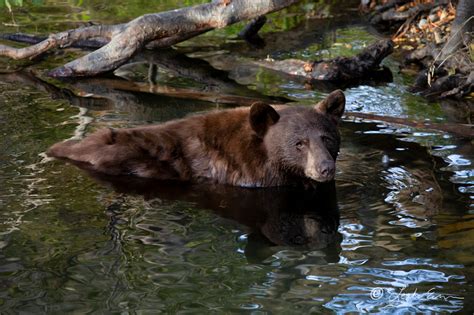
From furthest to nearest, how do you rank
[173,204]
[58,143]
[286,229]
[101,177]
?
[58,143] < [101,177] < [173,204] < [286,229]

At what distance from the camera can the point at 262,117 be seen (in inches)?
343

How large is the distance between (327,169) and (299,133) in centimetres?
57

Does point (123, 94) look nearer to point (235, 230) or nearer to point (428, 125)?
point (428, 125)

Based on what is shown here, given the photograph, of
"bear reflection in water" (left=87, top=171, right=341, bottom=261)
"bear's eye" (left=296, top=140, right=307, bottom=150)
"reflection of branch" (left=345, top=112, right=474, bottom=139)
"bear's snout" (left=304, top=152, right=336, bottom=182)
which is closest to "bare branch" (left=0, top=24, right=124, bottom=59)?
"reflection of branch" (left=345, top=112, right=474, bottom=139)

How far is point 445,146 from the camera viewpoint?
9.83 metres

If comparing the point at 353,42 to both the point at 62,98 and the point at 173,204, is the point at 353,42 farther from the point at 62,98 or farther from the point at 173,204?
the point at 173,204

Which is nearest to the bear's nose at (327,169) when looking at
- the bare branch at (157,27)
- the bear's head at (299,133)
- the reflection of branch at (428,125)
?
the bear's head at (299,133)

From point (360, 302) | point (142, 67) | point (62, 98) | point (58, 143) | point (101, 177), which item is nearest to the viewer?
point (360, 302)

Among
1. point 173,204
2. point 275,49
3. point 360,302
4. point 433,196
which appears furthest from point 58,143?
point 275,49

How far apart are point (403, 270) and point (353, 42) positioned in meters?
10.1

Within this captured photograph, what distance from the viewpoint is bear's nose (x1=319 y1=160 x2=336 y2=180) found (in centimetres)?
813

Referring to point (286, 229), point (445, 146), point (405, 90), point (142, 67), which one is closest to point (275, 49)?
point (142, 67)

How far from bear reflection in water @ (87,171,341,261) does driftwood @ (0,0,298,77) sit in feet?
16.5

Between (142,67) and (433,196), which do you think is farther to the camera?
(142,67)
